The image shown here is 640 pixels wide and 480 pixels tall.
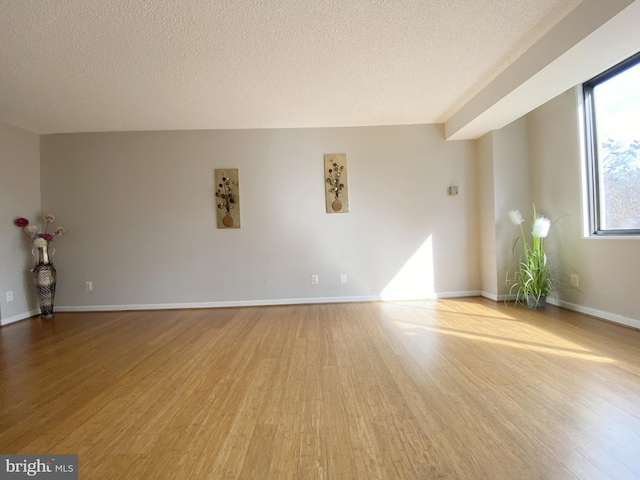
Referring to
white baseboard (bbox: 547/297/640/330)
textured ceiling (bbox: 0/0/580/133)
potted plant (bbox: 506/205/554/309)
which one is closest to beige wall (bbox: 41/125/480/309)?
textured ceiling (bbox: 0/0/580/133)

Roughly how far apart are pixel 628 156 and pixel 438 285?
7.83ft

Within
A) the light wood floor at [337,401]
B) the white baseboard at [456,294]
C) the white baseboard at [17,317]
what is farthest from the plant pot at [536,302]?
the white baseboard at [17,317]

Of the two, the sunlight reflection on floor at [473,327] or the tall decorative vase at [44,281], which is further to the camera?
the tall decorative vase at [44,281]

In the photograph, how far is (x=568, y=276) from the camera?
3574mm

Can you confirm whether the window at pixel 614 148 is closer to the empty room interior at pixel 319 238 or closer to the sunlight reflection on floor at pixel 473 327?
the empty room interior at pixel 319 238

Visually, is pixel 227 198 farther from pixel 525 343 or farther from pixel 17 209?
pixel 525 343

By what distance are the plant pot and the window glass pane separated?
37.7 inches

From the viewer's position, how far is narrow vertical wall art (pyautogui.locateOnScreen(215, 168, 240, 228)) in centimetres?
433

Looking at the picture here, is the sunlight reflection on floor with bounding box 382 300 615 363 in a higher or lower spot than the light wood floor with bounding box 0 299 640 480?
higher

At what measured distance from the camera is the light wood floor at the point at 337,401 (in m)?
1.27

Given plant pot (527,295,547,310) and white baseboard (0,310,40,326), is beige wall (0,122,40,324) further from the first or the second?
plant pot (527,295,547,310)

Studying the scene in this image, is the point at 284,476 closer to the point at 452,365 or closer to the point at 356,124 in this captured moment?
the point at 452,365

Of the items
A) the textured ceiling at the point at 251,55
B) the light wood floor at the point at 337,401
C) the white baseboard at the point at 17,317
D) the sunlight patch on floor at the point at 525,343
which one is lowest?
the light wood floor at the point at 337,401

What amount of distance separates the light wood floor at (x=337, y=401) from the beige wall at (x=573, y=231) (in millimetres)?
299
